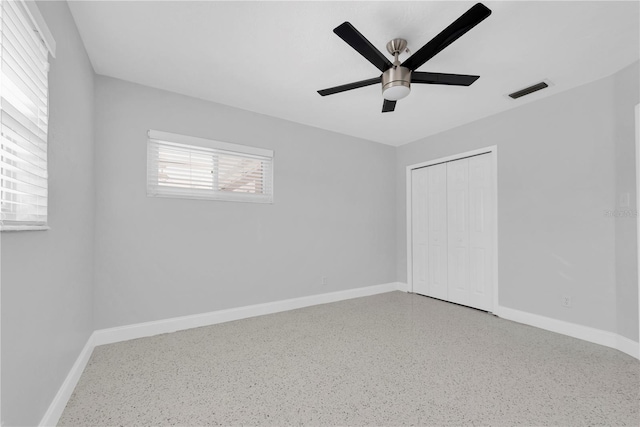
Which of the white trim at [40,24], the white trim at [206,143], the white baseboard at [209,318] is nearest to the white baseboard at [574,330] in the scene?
the white baseboard at [209,318]

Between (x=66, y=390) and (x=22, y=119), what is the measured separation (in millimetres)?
1594

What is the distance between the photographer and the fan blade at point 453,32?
1.41 meters

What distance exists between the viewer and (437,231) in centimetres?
417

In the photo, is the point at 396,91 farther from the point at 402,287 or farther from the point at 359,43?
the point at 402,287

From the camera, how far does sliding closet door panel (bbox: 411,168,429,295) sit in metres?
4.36

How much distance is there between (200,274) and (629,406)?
350 centimetres

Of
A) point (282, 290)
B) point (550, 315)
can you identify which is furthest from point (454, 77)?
point (282, 290)

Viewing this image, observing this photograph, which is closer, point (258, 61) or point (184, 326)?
point (258, 61)

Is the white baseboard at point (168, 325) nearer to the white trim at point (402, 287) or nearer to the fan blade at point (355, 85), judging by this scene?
the white trim at point (402, 287)

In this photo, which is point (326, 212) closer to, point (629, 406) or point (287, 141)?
point (287, 141)

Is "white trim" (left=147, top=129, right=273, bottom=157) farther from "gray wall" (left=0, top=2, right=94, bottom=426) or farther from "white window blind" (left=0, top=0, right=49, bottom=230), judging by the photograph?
"white window blind" (left=0, top=0, right=49, bottom=230)

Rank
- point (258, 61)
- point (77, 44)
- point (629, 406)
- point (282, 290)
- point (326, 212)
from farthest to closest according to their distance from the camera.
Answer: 1. point (326, 212)
2. point (282, 290)
3. point (258, 61)
4. point (77, 44)
5. point (629, 406)

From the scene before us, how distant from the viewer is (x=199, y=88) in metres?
2.85

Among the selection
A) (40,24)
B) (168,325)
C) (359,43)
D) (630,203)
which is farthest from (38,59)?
(630,203)
